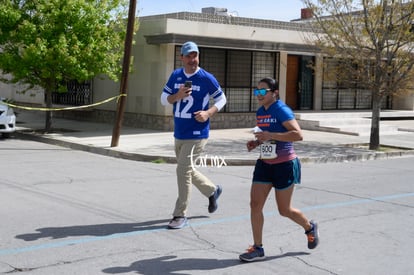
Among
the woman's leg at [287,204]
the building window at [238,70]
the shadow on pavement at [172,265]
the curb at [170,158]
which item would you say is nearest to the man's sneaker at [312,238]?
the woman's leg at [287,204]

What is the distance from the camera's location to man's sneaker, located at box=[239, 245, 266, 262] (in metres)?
5.75

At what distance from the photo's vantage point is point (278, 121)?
226 inches

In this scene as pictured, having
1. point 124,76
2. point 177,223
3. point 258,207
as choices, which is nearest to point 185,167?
point 177,223

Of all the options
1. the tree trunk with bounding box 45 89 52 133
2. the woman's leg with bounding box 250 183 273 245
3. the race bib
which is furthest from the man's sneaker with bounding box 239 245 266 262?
the tree trunk with bounding box 45 89 52 133

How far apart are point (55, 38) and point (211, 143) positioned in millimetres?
5085

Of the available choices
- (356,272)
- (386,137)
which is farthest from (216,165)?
(386,137)

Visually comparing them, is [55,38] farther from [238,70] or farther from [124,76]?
[238,70]

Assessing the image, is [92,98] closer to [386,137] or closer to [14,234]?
[386,137]

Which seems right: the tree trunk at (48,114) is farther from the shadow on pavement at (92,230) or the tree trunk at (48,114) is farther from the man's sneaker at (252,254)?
the man's sneaker at (252,254)

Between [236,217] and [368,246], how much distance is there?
181cm

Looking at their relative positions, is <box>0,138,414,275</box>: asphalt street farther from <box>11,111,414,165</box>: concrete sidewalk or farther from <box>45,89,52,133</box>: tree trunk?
<box>45,89,52,133</box>: tree trunk

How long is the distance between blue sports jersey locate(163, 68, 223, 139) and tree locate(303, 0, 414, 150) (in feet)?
30.2

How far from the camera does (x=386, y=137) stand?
19.8m

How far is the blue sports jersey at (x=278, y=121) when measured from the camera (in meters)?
5.73
